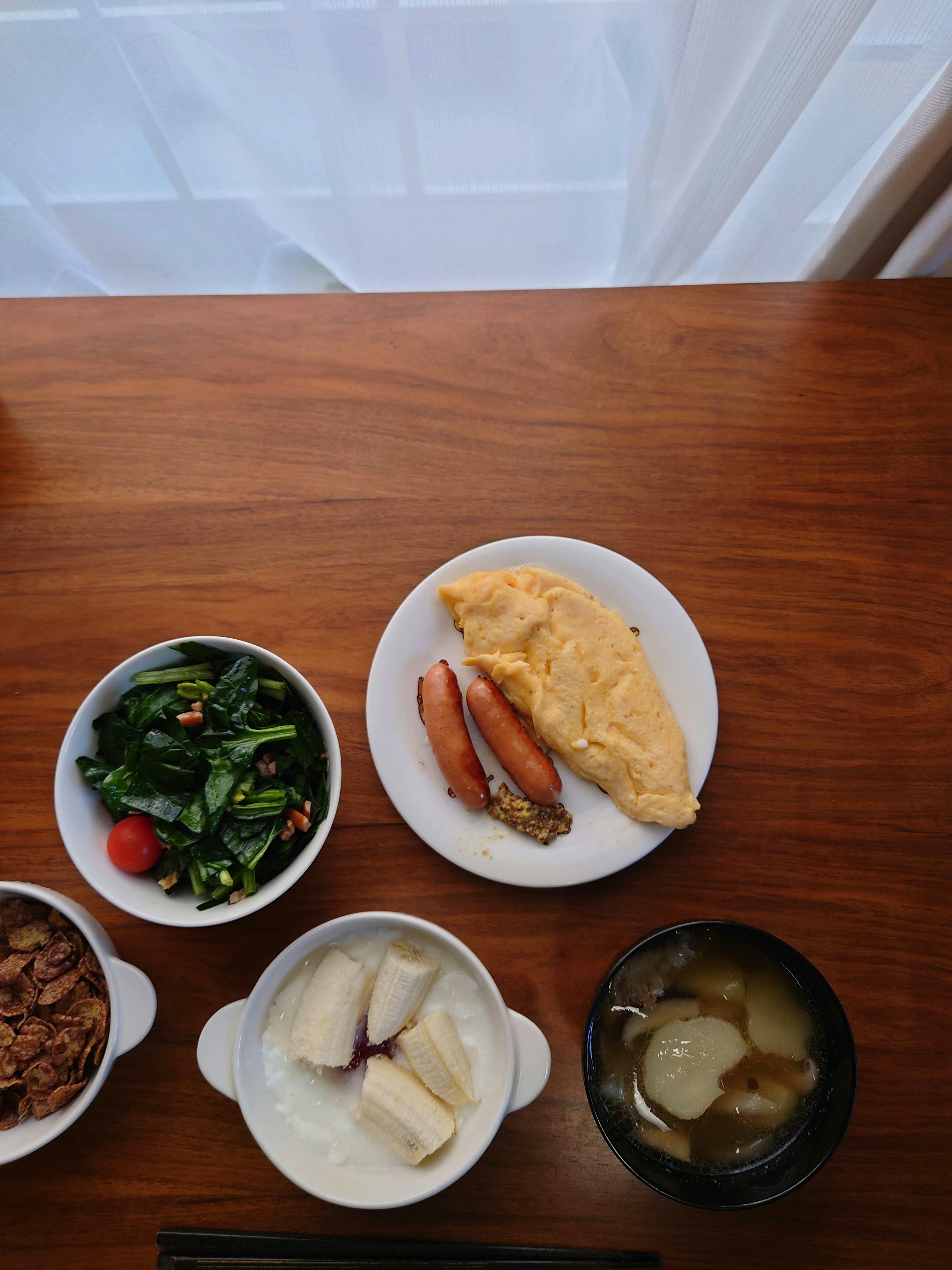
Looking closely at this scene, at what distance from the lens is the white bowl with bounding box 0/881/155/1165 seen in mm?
1323

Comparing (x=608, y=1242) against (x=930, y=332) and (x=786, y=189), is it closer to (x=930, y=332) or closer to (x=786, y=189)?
(x=930, y=332)

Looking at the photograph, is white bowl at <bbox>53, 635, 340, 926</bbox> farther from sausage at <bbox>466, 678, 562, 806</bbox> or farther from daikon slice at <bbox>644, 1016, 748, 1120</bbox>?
daikon slice at <bbox>644, 1016, 748, 1120</bbox>

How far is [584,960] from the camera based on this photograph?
1.62 meters

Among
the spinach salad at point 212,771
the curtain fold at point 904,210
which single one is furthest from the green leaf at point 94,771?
the curtain fold at point 904,210

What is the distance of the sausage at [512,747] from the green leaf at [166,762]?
611mm

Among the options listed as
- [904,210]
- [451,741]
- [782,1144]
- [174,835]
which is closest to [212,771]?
[174,835]

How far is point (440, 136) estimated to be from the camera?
6.13 feet

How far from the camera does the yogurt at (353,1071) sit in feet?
4.61

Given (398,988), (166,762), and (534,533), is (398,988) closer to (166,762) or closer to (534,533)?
(166,762)

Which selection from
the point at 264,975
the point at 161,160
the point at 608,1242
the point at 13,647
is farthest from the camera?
the point at 161,160

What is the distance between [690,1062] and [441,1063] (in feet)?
1.78

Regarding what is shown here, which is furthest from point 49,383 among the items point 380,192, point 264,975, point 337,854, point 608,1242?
point 608,1242

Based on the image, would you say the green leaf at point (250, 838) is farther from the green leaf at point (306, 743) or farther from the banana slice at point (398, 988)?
the banana slice at point (398, 988)

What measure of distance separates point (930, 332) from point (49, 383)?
2269mm
